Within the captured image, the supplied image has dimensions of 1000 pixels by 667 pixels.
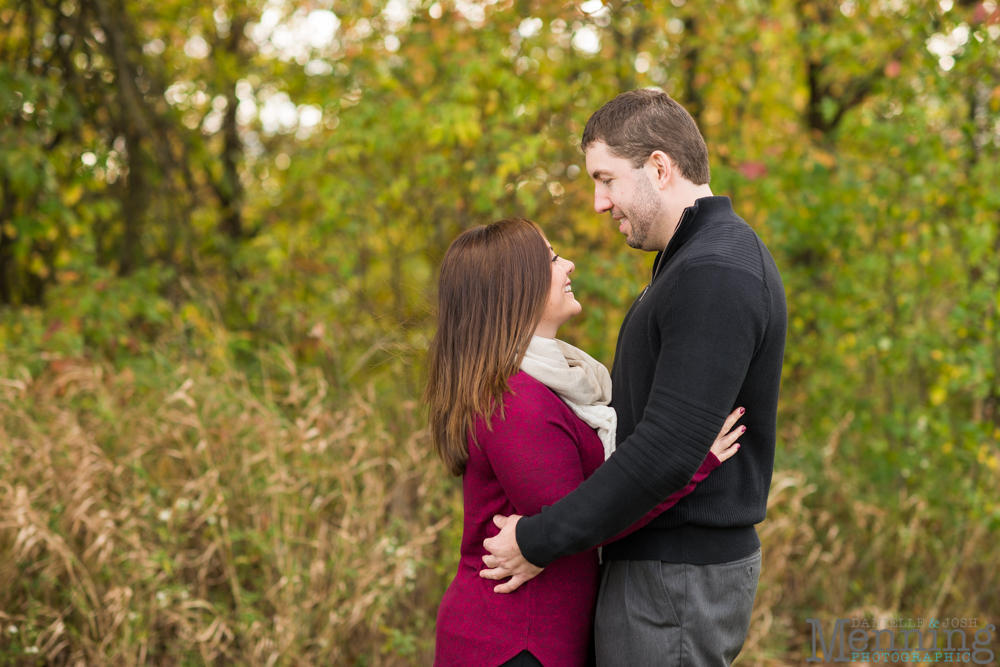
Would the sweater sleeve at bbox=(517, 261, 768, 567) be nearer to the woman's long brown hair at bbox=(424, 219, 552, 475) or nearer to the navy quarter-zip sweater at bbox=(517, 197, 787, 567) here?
the navy quarter-zip sweater at bbox=(517, 197, 787, 567)

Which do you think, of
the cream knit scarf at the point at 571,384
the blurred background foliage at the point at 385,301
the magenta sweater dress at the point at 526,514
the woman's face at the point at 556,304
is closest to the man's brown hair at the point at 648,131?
the woman's face at the point at 556,304

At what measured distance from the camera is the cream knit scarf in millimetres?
1747

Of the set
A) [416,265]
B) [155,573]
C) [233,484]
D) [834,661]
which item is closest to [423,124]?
[416,265]

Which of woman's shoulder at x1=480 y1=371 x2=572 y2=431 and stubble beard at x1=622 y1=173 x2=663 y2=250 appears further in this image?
stubble beard at x1=622 y1=173 x2=663 y2=250

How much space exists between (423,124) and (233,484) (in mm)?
2117

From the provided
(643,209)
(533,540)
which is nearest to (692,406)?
(533,540)

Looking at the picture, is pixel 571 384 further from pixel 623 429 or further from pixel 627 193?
pixel 627 193

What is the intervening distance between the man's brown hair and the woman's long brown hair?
28 centimetres

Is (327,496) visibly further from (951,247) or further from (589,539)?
(951,247)

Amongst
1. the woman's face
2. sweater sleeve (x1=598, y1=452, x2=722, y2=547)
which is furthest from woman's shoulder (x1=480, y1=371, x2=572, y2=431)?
sweater sleeve (x1=598, y1=452, x2=722, y2=547)

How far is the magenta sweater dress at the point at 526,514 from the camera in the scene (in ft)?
5.36

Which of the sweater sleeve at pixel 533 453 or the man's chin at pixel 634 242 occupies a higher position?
the man's chin at pixel 634 242

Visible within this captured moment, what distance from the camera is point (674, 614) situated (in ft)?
5.33

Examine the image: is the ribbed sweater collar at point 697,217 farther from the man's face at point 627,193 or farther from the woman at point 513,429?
the woman at point 513,429
